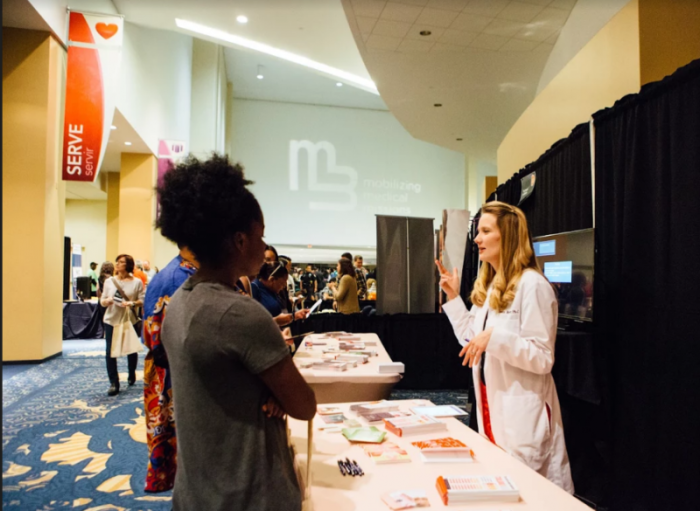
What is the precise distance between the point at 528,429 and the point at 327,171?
12772 mm

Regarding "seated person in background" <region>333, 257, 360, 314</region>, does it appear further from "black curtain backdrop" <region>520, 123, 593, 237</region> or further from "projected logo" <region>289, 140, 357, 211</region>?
"projected logo" <region>289, 140, 357, 211</region>

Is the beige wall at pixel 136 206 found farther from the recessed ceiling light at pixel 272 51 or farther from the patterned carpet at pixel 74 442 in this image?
the patterned carpet at pixel 74 442

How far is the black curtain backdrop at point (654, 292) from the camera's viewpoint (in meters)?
2.12

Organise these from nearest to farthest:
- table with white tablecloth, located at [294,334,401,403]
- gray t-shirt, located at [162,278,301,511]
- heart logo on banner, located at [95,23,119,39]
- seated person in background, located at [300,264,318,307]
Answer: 1. gray t-shirt, located at [162,278,301,511]
2. table with white tablecloth, located at [294,334,401,403]
3. heart logo on banner, located at [95,23,119,39]
4. seated person in background, located at [300,264,318,307]

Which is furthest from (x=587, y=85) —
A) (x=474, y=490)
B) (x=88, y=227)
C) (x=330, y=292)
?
(x=88, y=227)

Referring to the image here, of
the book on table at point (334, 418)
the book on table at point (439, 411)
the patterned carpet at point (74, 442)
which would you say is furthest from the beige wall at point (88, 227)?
the book on table at point (439, 411)

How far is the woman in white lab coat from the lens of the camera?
1.57 m

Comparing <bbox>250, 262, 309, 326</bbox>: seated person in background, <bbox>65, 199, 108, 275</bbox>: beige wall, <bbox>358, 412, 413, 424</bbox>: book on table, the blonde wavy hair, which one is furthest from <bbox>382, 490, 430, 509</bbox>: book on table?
<bbox>65, 199, 108, 275</bbox>: beige wall

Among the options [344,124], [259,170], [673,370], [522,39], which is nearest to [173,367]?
[673,370]

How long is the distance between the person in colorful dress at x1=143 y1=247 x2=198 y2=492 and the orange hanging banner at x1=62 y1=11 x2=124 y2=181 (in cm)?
475

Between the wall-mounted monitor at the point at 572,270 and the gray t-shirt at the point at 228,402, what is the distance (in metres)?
2.66

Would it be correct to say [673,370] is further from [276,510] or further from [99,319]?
[99,319]

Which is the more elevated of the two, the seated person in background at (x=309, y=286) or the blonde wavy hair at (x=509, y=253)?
the blonde wavy hair at (x=509, y=253)

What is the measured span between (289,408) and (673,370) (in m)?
2.23
